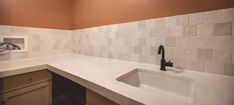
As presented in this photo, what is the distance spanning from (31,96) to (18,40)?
2.43ft

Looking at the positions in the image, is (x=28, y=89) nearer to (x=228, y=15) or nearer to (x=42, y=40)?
(x=42, y=40)

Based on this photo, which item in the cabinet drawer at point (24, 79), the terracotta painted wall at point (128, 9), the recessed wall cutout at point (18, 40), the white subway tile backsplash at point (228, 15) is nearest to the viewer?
the white subway tile backsplash at point (228, 15)

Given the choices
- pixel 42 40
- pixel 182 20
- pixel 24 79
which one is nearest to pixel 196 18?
pixel 182 20

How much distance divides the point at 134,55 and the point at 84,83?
0.61m

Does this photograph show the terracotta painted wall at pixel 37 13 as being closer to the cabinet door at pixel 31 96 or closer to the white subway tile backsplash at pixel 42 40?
the white subway tile backsplash at pixel 42 40

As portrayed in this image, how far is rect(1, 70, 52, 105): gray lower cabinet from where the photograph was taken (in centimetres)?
93

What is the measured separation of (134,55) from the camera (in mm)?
1176

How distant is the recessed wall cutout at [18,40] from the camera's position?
1.30 meters

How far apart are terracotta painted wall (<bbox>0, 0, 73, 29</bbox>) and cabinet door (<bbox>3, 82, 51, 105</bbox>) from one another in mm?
815

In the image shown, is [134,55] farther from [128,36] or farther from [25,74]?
[25,74]

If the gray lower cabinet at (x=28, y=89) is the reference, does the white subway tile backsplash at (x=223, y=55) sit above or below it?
above

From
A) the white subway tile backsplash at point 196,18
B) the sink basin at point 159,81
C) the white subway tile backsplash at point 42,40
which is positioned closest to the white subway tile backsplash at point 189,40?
the white subway tile backsplash at point 196,18

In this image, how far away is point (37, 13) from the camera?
157 centimetres

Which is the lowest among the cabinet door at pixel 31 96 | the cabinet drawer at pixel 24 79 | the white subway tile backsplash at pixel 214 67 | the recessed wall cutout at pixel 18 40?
the cabinet door at pixel 31 96
